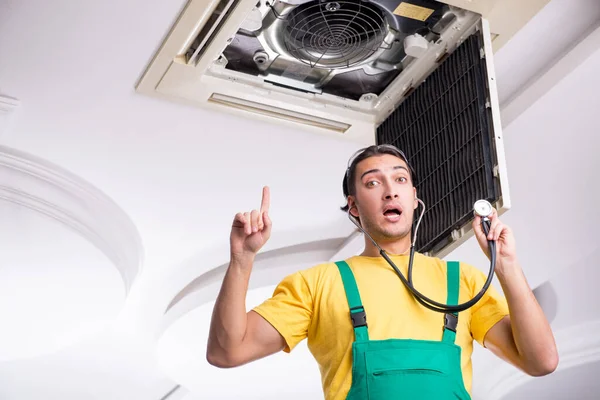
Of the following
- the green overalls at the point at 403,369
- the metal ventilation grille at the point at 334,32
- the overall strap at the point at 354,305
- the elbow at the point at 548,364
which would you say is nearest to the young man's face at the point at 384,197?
the overall strap at the point at 354,305

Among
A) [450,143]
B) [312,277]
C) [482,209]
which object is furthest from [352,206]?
[450,143]

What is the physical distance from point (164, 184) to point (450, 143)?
151 cm

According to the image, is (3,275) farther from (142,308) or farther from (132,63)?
(132,63)

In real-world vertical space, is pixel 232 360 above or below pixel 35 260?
below

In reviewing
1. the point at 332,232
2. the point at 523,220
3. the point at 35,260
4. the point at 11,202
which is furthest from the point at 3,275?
the point at 523,220

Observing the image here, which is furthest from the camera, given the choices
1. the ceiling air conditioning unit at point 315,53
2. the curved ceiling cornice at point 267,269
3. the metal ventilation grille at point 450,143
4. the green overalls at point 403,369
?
the curved ceiling cornice at point 267,269

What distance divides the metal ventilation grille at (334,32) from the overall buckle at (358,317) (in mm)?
1071

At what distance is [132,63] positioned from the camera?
294 cm

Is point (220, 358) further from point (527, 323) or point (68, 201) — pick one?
point (68, 201)

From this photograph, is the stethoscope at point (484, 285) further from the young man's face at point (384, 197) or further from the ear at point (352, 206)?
the ear at point (352, 206)

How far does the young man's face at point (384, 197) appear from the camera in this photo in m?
1.87

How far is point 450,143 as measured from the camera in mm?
2500

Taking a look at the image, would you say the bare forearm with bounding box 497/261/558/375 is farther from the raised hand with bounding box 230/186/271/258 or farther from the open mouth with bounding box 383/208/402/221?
the raised hand with bounding box 230/186/271/258

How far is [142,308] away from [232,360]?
3117 mm
